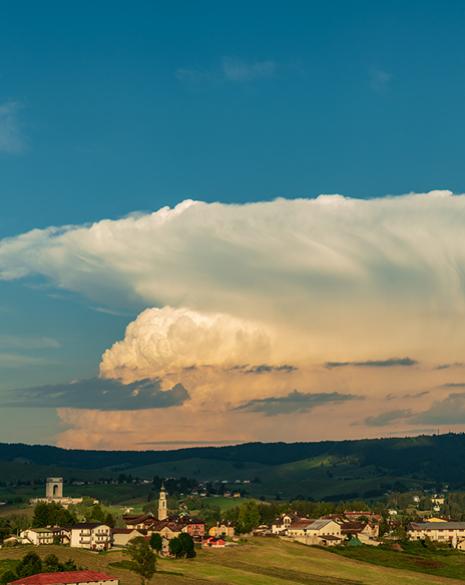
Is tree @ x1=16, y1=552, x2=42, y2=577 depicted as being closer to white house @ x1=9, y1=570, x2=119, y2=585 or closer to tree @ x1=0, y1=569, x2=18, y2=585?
tree @ x1=0, y1=569, x2=18, y2=585

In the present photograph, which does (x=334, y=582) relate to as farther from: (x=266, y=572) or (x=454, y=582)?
(x=454, y=582)

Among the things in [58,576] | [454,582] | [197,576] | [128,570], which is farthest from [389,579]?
[58,576]

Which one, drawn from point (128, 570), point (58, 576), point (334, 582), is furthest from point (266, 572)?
point (58, 576)

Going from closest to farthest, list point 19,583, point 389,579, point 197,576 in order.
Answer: point 19,583 → point 197,576 → point 389,579

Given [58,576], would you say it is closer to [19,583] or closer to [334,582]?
[19,583]

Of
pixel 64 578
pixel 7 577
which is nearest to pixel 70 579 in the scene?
pixel 64 578

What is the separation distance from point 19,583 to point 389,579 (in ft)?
255

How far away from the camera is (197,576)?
184 m

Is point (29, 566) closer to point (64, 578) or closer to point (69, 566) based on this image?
point (64, 578)

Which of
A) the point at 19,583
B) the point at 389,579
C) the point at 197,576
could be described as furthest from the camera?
the point at 389,579

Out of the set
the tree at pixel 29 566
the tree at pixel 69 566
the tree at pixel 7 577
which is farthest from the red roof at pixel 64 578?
the tree at pixel 69 566

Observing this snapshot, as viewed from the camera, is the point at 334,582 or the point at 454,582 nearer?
the point at 334,582

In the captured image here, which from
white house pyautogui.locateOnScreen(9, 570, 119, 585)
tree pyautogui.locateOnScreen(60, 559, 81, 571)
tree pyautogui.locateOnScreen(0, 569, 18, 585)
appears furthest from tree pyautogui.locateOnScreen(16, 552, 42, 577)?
tree pyautogui.locateOnScreen(60, 559, 81, 571)

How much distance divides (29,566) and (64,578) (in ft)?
28.2
